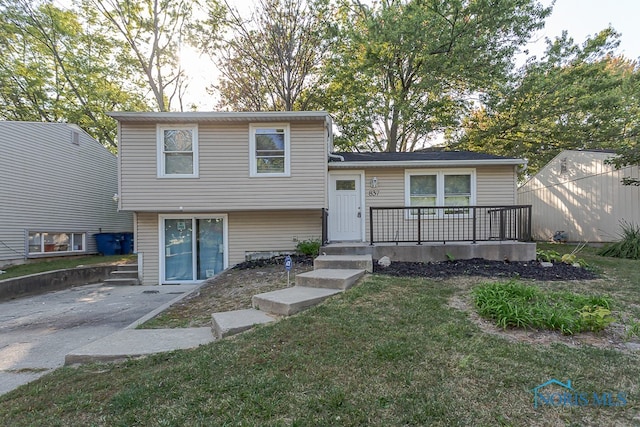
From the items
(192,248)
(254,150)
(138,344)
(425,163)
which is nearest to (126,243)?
(192,248)

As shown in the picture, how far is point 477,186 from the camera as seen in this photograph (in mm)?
8734

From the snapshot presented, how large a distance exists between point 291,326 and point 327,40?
13.9m

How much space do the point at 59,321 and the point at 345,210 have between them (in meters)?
6.79

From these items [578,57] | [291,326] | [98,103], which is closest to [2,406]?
[291,326]

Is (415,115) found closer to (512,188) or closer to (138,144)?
(512,188)

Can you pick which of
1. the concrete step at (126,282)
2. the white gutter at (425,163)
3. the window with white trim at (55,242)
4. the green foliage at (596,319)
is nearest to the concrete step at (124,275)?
the concrete step at (126,282)

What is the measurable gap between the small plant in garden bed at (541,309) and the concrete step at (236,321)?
270cm

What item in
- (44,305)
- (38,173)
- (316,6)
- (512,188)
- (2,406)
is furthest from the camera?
(316,6)

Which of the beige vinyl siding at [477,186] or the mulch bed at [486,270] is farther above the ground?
the beige vinyl siding at [477,186]

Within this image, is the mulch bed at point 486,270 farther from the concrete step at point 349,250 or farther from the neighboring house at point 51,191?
the neighboring house at point 51,191

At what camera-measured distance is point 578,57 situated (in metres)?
13.5

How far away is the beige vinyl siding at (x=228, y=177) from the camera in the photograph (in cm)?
805

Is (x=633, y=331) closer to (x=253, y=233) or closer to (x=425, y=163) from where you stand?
(x=425, y=163)

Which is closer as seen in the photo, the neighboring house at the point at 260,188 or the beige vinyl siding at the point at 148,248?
the neighboring house at the point at 260,188
